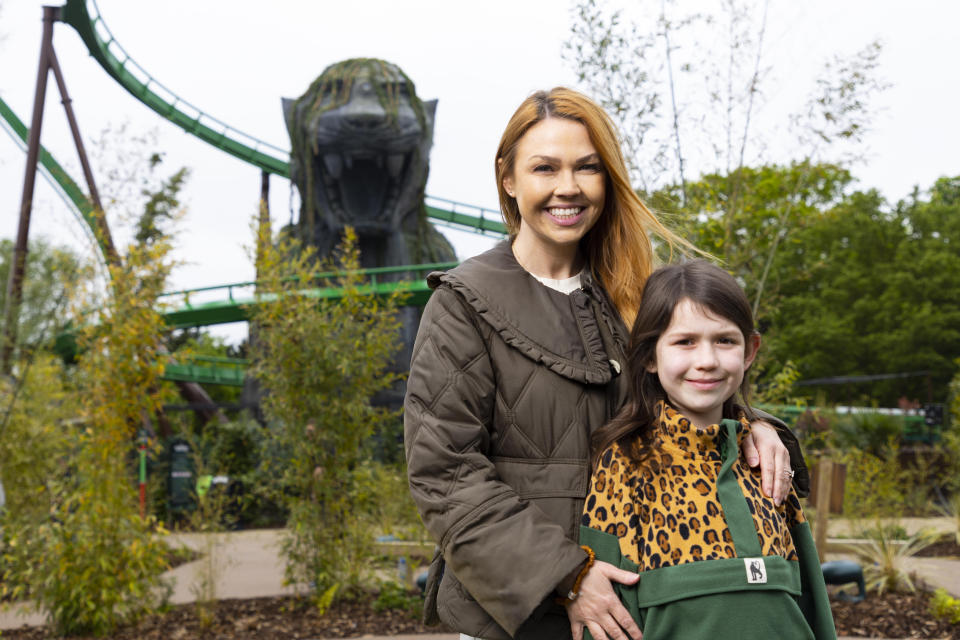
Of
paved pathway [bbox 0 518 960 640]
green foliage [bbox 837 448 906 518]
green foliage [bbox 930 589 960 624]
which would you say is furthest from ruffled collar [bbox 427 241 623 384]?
green foliage [bbox 837 448 906 518]

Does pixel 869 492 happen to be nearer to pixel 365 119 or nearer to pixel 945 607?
pixel 945 607

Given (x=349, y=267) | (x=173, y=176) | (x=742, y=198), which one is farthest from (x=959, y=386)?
(x=173, y=176)

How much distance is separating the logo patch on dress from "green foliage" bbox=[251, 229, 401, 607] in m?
4.86

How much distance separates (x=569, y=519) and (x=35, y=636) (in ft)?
17.2

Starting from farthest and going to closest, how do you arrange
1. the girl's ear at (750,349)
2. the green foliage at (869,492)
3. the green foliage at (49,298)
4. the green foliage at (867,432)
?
1. the green foliage at (867,432)
2. the green foliage at (869,492)
3. the green foliage at (49,298)
4. the girl's ear at (750,349)

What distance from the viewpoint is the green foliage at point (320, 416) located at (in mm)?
6270

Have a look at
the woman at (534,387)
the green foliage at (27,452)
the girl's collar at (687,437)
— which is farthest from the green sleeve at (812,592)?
the green foliage at (27,452)

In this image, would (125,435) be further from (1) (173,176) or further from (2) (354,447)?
(1) (173,176)

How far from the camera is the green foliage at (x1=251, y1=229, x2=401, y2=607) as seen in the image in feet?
20.6

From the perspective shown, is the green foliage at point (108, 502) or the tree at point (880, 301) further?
the tree at point (880, 301)

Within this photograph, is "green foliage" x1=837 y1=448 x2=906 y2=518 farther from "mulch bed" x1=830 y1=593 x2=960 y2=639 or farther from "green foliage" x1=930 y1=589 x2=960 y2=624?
"green foliage" x1=930 y1=589 x2=960 y2=624

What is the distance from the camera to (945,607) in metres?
5.65

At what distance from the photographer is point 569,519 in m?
1.79

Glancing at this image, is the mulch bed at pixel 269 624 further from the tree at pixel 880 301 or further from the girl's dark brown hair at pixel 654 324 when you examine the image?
the tree at pixel 880 301
